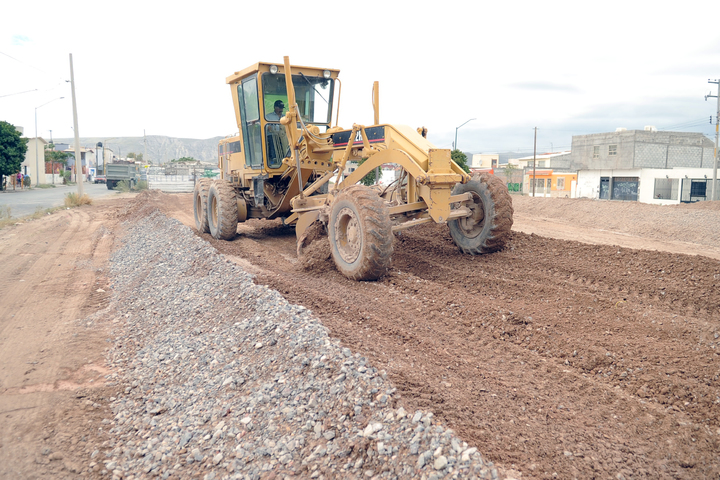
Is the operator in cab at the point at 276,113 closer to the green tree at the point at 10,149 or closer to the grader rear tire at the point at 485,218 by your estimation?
the grader rear tire at the point at 485,218

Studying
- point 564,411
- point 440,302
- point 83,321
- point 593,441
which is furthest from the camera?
point 83,321

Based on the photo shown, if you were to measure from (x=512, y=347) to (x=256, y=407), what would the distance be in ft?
8.04

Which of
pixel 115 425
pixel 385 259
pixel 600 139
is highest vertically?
pixel 600 139

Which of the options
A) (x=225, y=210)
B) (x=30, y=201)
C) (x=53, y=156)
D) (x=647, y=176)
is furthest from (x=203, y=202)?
(x=53, y=156)

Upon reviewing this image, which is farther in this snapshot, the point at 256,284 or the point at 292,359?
the point at 256,284

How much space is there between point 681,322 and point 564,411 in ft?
7.89

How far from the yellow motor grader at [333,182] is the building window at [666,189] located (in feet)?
121

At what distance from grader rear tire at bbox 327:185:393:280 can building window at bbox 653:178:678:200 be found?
3919 centimetres

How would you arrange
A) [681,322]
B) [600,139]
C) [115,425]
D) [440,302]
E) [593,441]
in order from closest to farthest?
1. [593,441]
2. [115,425]
3. [681,322]
4. [440,302]
5. [600,139]

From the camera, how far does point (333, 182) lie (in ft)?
31.4

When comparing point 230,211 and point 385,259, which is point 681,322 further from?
point 230,211

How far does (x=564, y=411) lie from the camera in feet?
12.3

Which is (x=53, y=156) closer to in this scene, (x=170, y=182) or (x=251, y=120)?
(x=170, y=182)

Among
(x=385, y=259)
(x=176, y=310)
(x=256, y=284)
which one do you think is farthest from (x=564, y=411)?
(x=176, y=310)
